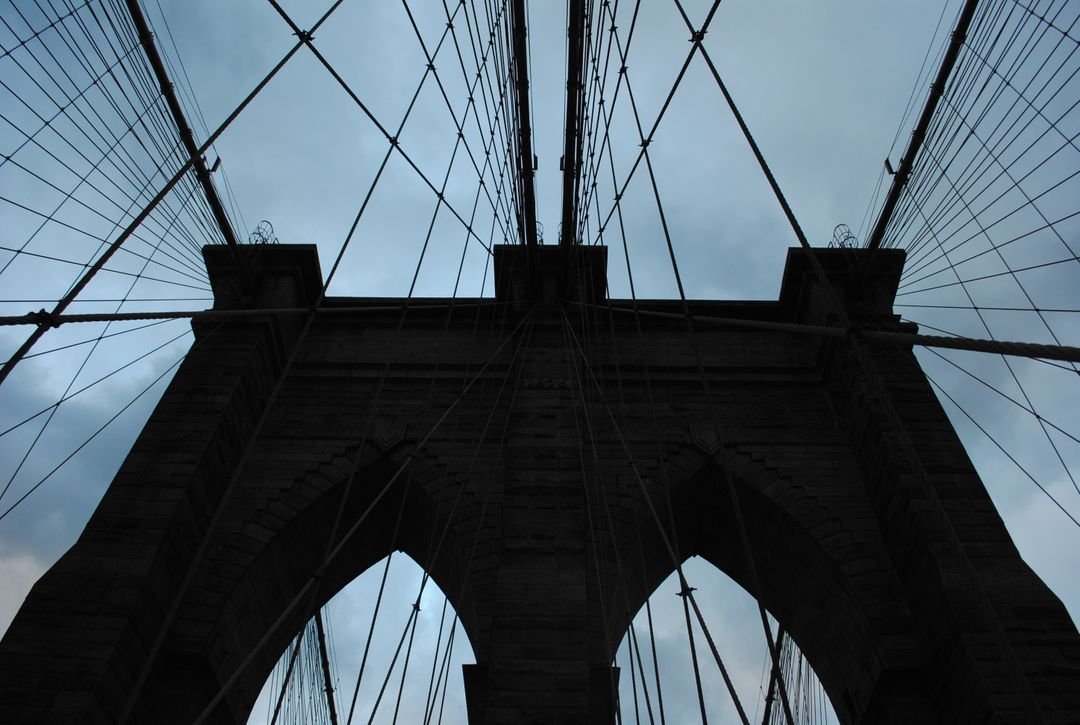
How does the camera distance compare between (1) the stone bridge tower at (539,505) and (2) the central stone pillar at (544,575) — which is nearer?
(2) the central stone pillar at (544,575)

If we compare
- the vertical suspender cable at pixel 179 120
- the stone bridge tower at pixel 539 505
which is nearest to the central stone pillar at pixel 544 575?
the stone bridge tower at pixel 539 505

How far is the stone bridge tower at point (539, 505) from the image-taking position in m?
7.76

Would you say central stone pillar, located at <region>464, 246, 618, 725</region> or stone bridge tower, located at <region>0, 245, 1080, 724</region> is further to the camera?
stone bridge tower, located at <region>0, 245, 1080, 724</region>

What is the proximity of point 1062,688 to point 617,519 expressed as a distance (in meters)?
4.26

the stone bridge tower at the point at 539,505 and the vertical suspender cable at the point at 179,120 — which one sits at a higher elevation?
the vertical suspender cable at the point at 179,120

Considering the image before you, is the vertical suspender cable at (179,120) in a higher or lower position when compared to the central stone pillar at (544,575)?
higher

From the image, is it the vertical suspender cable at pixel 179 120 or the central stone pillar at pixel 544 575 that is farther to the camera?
the vertical suspender cable at pixel 179 120

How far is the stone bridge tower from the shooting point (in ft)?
25.5

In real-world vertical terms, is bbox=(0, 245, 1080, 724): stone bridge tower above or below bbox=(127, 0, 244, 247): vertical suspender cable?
below

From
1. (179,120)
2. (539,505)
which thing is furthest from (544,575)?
(179,120)

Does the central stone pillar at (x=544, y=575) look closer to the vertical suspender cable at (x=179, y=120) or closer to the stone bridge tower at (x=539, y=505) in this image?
the stone bridge tower at (x=539, y=505)

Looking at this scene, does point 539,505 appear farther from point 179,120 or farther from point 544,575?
point 179,120

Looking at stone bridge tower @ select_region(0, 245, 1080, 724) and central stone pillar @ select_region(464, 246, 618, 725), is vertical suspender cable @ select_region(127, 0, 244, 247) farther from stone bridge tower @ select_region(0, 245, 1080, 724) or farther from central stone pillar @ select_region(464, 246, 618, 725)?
central stone pillar @ select_region(464, 246, 618, 725)

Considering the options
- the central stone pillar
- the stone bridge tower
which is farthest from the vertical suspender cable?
the central stone pillar
